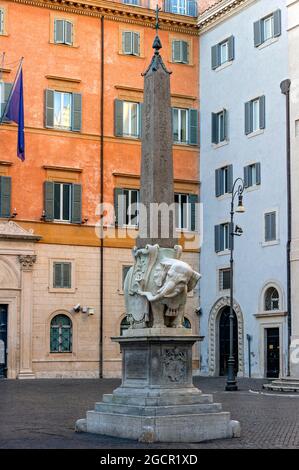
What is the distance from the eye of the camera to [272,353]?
3575cm

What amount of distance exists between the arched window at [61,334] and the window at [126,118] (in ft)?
27.3

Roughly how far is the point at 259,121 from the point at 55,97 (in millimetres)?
8579

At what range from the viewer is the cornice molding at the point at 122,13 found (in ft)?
127

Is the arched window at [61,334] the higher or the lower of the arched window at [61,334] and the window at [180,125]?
the lower

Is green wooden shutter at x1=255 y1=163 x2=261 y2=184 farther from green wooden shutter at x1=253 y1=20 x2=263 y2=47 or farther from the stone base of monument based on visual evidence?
the stone base of monument

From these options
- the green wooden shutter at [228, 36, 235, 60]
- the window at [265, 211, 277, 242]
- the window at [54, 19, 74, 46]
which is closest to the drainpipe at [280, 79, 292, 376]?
the window at [265, 211, 277, 242]

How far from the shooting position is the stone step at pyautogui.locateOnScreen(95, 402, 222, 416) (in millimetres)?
13891

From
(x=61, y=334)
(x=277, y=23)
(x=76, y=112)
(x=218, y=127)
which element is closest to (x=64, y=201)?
(x=76, y=112)

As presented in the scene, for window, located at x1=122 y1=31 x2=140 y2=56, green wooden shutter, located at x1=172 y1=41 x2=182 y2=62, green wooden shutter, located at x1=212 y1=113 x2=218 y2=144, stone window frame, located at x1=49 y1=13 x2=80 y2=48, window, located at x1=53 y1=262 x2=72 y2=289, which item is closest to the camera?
window, located at x1=53 y1=262 x2=72 y2=289

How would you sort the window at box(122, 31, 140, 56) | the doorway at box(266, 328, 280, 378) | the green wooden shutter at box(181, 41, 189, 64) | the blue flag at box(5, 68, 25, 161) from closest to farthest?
the blue flag at box(5, 68, 25, 161) < the doorway at box(266, 328, 280, 378) < the window at box(122, 31, 140, 56) < the green wooden shutter at box(181, 41, 189, 64)

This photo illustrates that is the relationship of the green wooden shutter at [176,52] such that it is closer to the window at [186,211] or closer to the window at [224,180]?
the window at [224,180]

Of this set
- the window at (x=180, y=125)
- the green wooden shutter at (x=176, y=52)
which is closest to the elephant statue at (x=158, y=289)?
the window at (x=180, y=125)

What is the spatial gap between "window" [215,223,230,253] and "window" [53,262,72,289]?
642 centimetres
